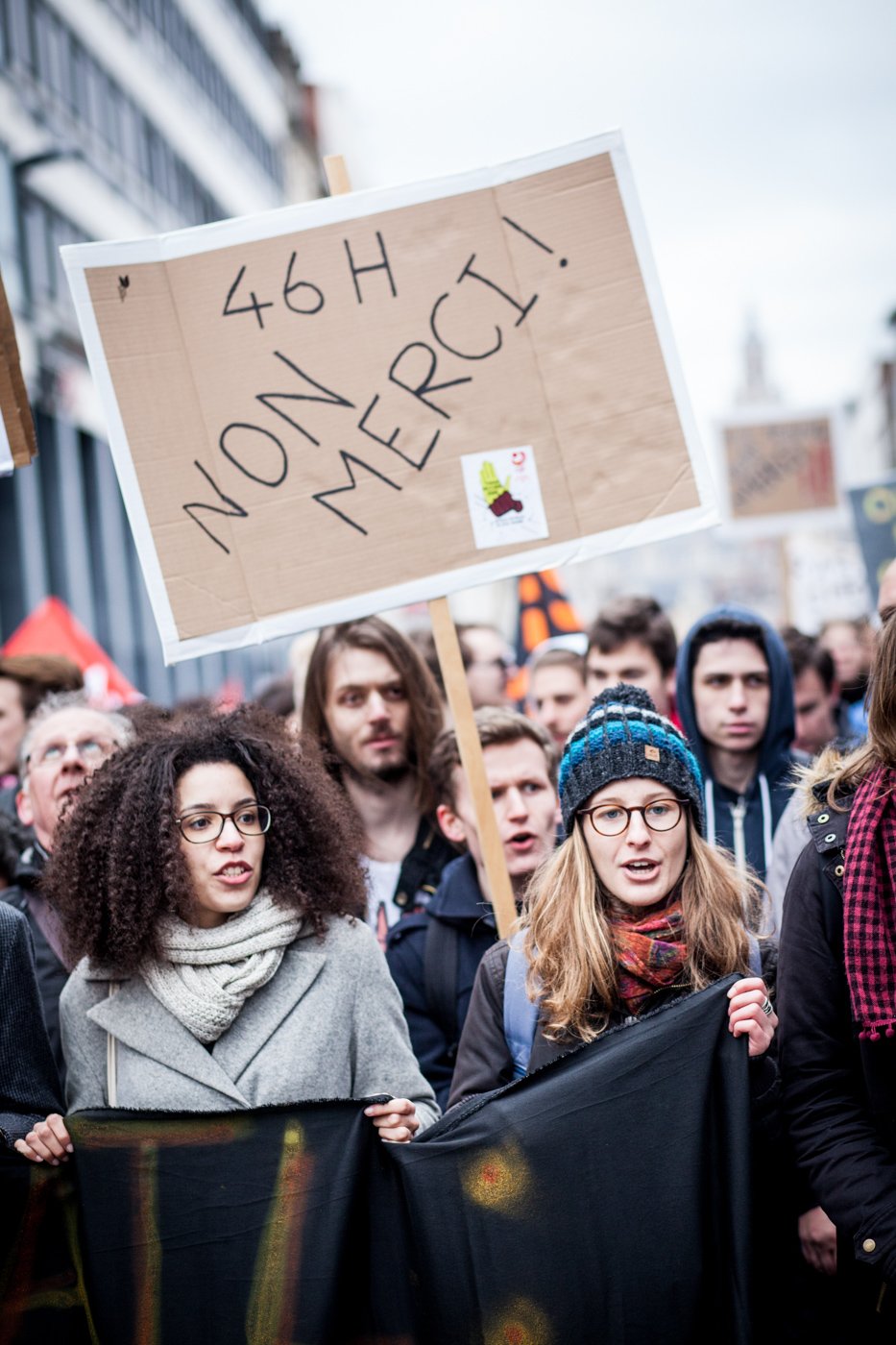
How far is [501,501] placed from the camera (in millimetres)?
3504

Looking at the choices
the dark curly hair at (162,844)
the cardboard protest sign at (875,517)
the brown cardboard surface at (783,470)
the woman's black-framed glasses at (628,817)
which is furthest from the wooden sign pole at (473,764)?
the brown cardboard surface at (783,470)

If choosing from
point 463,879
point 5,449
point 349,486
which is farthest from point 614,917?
point 5,449

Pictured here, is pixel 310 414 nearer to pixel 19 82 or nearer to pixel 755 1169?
pixel 755 1169

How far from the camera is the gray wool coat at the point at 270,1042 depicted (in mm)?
2746

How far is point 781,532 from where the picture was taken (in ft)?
31.0

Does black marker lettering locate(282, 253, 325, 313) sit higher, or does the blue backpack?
black marker lettering locate(282, 253, 325, 313)

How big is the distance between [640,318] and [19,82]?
48.8 ft

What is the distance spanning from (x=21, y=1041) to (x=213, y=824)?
A: 1.77 ft

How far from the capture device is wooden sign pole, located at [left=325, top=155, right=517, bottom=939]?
10.6 feet

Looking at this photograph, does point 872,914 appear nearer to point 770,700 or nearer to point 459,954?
point 459,954

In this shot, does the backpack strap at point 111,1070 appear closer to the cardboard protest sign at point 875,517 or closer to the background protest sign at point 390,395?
the background protest sign at point 390,395

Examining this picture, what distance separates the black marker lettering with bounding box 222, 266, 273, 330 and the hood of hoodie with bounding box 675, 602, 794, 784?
1.51 m

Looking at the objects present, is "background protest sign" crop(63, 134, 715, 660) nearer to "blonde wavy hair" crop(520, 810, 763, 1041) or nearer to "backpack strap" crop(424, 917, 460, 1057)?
"backpack strap" crop(424, 917, 460, 1057)

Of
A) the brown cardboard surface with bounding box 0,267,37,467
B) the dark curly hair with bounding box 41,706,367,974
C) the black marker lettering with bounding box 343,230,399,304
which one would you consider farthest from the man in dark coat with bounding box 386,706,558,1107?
the brown cardboard surface with bounding box 0,267,37,467
